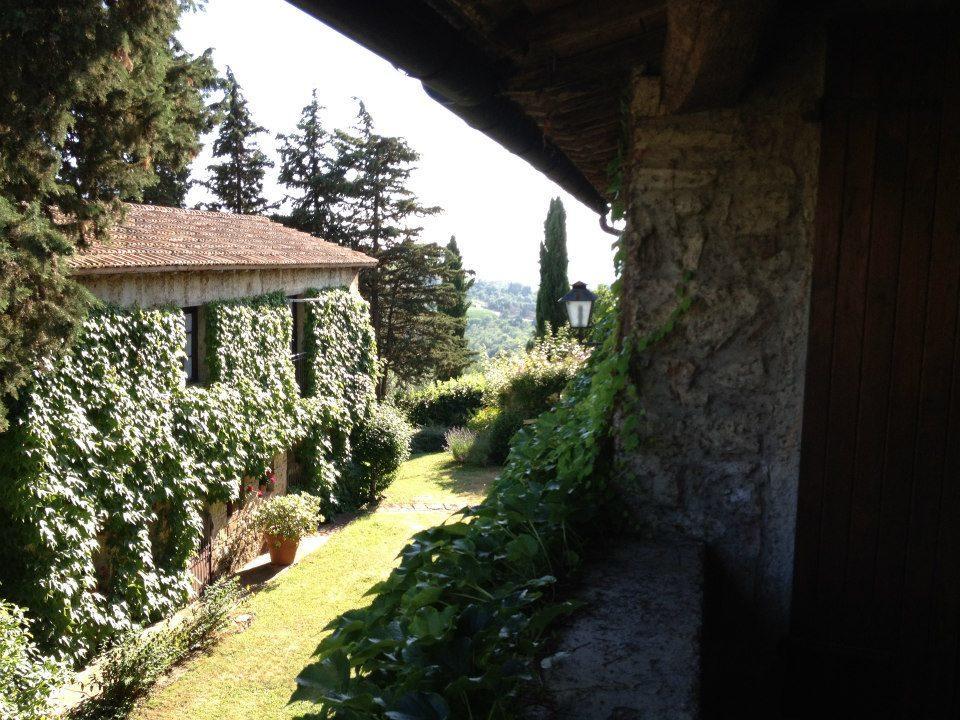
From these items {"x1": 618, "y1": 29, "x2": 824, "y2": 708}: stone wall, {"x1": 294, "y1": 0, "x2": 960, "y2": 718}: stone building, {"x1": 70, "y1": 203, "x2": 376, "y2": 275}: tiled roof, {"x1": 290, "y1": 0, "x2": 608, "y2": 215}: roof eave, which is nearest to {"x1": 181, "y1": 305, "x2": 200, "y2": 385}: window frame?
{"x1": 70, "y1": 203, "x2": 376, "y2": 275}: tiled roof

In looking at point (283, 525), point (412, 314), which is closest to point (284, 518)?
point (283, 525)

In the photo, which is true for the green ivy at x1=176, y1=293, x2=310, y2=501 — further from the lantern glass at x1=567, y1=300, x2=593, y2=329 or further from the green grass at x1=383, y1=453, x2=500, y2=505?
the lantern glass at x1=567, y1=300, x2=593, y2=329

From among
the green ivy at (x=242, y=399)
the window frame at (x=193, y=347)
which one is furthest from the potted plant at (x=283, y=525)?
the window frame at (x=193, y=347)

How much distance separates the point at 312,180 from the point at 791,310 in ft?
78.9

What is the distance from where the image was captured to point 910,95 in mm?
2217

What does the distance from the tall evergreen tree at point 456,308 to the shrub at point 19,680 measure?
20.6 metres

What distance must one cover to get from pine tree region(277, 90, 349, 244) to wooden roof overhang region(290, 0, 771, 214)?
73.5 feet

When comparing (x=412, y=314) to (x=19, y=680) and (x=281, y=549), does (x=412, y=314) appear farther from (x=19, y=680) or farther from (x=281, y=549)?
(x=19, y=680)

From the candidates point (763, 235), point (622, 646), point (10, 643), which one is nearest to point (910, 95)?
point (763, 235)

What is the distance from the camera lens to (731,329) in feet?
8.34

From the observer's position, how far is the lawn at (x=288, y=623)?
20.9 ft

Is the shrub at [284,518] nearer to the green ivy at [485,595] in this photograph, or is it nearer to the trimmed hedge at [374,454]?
the trimmed hedge at [374,454]

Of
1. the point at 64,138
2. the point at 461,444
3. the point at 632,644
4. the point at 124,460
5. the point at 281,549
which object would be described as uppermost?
the point at 64,138

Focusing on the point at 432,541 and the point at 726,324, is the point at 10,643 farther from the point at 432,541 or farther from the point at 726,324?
the point at 726,324
